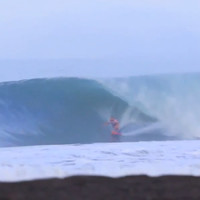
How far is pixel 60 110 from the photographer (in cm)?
521

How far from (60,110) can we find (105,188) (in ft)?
14.6

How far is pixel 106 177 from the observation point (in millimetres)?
768

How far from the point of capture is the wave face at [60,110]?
4574 mm

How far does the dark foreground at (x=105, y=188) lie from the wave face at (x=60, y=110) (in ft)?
11.4

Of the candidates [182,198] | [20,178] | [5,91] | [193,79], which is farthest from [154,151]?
[193,79]

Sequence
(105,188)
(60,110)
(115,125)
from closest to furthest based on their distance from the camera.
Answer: (105,188), (115,125), (60,110)

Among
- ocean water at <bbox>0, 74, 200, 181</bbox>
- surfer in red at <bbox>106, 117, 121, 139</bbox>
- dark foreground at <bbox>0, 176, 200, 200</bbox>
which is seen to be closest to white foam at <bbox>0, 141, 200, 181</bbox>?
dark foreground at <bbox>0, 176, 200, 200</bbox>

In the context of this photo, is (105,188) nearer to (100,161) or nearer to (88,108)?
(100,161)

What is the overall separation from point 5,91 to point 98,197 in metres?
4.27

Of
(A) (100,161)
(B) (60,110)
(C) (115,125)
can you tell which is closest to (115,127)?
(C) (115,125)

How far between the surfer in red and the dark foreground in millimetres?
3445

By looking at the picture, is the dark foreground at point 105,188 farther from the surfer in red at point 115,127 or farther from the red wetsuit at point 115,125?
the red wetsuit at point 115,125

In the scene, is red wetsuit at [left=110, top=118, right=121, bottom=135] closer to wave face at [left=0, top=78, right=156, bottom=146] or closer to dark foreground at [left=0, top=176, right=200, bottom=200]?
wave face at [left=0, top=78, right=156, bottom=146]

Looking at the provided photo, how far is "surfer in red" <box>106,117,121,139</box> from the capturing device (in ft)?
14.2
